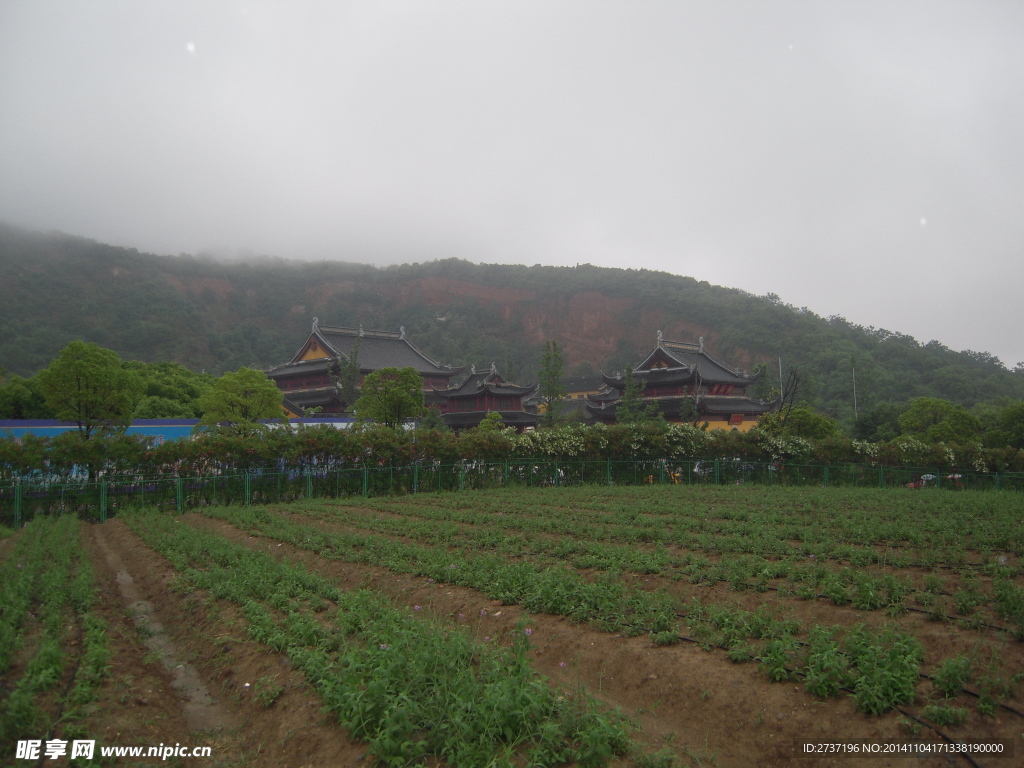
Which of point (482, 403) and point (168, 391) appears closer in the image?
point (168, 391)

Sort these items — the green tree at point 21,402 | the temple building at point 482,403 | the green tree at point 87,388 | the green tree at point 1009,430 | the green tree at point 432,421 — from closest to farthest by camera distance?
the green tree at point 87,388 → the green tree at point 21,402 → the green tree at point 1009,430 → the green tree at point 432,421 → the temple building at point 482,403

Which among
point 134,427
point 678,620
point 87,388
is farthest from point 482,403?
point 678,620

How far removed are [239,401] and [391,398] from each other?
601cm

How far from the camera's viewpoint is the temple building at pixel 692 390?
47906 millimetres

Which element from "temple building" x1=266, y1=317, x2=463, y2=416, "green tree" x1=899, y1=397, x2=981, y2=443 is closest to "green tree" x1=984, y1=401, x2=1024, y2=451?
"green tree" x1=899, y1=397, x2=981, y2=443

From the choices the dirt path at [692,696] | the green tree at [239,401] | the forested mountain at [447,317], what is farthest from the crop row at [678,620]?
the forested mountain at [447,317]

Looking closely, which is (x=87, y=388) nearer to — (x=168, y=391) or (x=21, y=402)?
(x=21, y=402)

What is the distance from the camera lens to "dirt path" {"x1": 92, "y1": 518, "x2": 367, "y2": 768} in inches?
188

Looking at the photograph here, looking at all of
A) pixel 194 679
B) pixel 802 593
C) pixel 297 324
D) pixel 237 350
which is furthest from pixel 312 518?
pixel 297 324

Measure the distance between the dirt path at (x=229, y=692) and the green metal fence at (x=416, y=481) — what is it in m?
10.5

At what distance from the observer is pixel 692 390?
163 feet

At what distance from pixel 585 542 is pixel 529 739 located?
6.99 metres

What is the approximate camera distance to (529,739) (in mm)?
4355

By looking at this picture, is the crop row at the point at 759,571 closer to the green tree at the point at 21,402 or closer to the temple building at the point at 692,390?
the green tree at the point at 21,402
